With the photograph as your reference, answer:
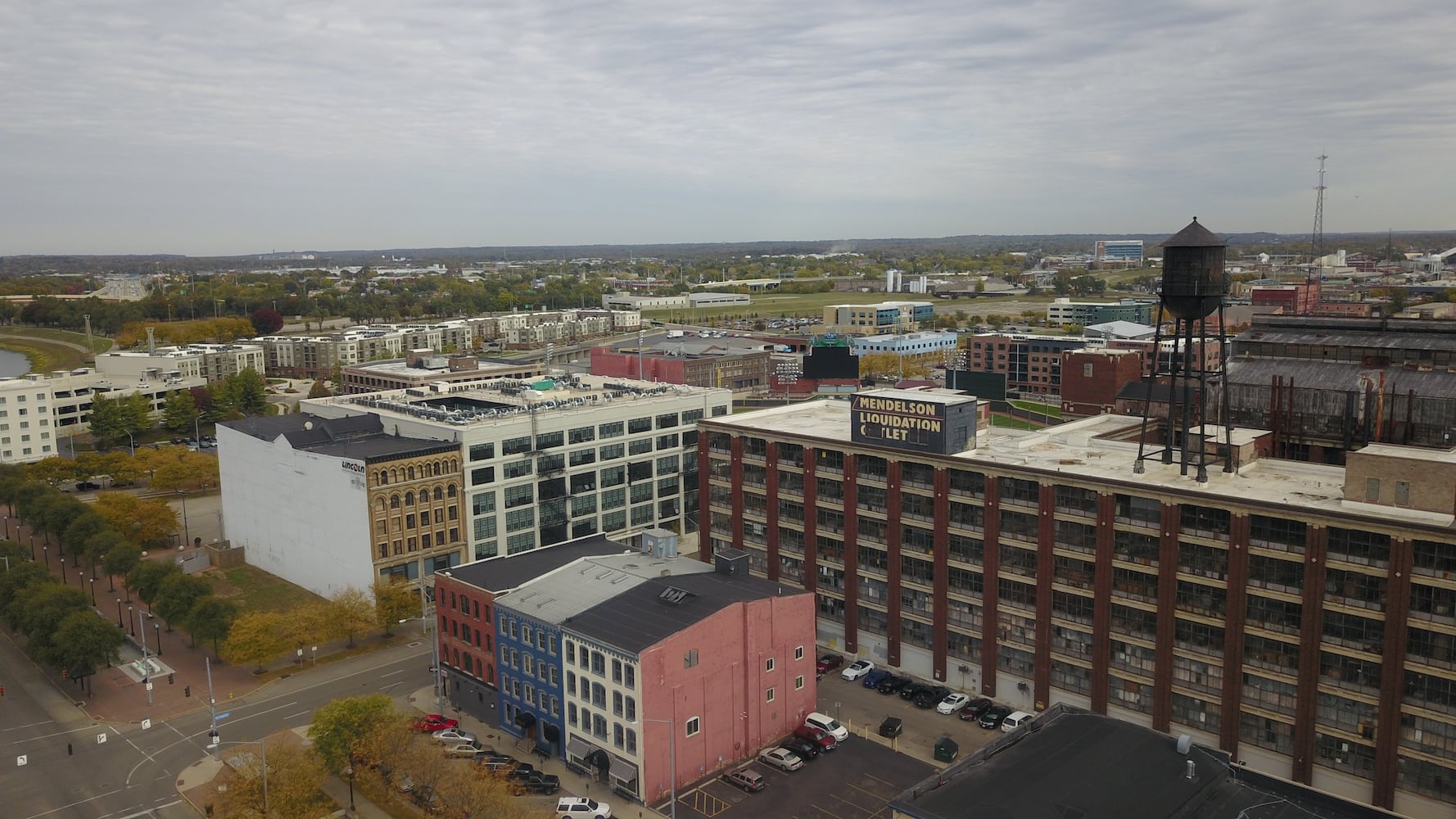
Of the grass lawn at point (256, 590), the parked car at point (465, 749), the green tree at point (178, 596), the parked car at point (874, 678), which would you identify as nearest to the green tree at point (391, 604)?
the grass lawn at point (256, 590)

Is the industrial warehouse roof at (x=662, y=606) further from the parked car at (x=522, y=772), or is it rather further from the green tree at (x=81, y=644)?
the green tree at (x=81, y=644)

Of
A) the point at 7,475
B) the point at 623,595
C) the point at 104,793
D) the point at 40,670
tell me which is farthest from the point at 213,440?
the point at 623,595

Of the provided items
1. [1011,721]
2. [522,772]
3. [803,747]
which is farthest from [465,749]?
[1011,721]

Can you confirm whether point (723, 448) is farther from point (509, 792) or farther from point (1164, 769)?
point (1164, 769)

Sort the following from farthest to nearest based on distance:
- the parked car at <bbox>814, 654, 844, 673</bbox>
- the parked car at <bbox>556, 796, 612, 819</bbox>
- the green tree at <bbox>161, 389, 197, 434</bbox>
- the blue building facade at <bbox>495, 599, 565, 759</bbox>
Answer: the green tree at <bbox>161, 389, 197, 434</bbox>, the parked car at <bbox>814, 654, 844, 673</bbox>, the blue building facade at <bbox>495, 599, 565, 759</bbox>, the parked car at <bbox>556, 796, 612, 819</bbox>

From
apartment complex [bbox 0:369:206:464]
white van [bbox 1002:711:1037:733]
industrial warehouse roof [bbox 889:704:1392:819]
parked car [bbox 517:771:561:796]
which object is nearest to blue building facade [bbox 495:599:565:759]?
parked car [bbox 517:771:561:796]

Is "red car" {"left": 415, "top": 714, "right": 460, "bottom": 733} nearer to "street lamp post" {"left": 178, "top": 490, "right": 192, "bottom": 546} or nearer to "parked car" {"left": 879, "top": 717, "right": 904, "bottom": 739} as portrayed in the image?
"parked car" {"left": 879, "top": 717, "right": 904, "bottom": 739}

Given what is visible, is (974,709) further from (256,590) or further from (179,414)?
(179,414)
